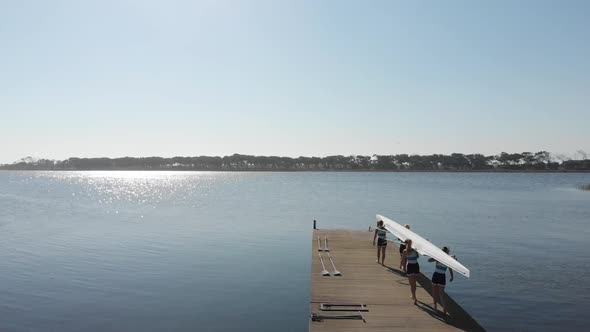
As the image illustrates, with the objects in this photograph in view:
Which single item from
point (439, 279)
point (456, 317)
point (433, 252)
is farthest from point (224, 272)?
point (456, 317)

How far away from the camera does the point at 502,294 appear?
1839 cm

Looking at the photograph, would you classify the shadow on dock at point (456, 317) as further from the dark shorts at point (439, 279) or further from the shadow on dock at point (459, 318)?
the dark shorts at point (439, 279)

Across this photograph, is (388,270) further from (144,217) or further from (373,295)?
(144,217)

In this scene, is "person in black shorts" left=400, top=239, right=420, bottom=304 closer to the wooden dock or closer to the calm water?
the wooden dock

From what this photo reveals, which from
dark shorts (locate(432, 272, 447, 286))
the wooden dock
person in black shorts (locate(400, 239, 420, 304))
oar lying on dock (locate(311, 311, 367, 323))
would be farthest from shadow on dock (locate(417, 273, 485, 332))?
oar lying on dock (locate(311, 311, 367, 323))

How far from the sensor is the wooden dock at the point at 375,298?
12.1 meters

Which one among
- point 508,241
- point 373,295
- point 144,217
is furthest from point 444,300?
point 144,217

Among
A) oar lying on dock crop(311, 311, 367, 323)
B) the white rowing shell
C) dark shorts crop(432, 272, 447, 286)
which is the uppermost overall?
the white rowing shell

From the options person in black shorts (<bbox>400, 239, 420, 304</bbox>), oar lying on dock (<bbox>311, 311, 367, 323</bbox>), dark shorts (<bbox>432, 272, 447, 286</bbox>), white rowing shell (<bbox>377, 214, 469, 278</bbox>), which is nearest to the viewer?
oar lying on dock (<bbox>311, 311, 367, 323</bbox>)

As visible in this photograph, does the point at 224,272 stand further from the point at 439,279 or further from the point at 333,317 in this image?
the point at 439,279

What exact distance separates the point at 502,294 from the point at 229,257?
47.7 feet

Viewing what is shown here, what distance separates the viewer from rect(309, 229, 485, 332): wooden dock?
39.7 ft

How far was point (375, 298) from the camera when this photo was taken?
14.5 metres

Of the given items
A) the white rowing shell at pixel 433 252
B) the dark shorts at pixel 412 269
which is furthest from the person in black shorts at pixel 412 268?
the white rowing shell at pixel 433 252
